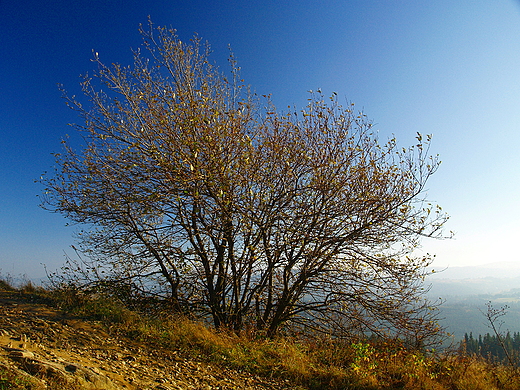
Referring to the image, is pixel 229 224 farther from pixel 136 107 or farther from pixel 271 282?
pixel 136 107

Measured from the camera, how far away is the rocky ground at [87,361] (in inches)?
144

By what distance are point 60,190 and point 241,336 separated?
6260mm

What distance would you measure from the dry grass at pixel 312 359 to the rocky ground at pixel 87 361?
37cm

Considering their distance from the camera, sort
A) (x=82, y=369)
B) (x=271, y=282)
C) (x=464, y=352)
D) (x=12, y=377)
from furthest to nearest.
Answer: (x=271, y=282) < (x=464, y=352) < (x=82, y=369) < (x=12, y=377)

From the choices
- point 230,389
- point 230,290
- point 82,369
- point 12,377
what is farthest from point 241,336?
point 12,377

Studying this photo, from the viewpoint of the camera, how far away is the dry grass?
5.84 m

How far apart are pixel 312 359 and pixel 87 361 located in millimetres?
4551

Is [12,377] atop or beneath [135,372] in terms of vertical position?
atop

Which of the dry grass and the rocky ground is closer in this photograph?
the rocky ground

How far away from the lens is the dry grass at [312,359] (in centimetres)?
584

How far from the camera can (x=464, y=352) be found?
23.8 ft

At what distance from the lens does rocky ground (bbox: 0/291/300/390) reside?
3.65m

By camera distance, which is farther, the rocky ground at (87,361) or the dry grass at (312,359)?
the dry grass at (312,359)

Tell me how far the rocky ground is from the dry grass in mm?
368
